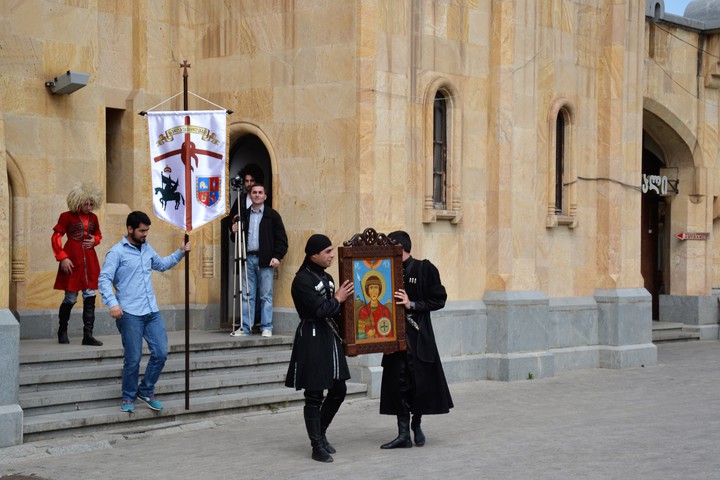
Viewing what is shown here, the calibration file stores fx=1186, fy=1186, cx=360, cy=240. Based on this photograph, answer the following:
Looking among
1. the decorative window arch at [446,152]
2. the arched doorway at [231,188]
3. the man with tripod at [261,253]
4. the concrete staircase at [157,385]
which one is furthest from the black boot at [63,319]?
the decorative window arch at [446,152]

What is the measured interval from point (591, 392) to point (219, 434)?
19.5 ft

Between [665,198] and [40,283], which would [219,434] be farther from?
[665,198]

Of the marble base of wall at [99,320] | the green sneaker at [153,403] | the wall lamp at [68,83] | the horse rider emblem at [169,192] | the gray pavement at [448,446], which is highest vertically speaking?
the wall lamp at [68,83]

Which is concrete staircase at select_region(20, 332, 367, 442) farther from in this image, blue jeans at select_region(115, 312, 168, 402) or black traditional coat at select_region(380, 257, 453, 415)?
black traditional coat at select_region(380, 257, 453, 415)

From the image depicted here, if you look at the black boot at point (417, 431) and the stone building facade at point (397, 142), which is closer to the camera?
the black boot at point (417, 431)

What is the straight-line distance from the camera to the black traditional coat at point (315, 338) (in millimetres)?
10352

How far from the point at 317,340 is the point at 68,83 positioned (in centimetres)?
612

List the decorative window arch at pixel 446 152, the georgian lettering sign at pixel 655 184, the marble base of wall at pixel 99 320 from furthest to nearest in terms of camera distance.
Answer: the georgian lettering sign at pixel 655 184 < the decorative window arch at pixel 446 152 < the marble base of wall at pixel 99 320

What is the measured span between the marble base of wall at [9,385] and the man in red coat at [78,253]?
2719 mm

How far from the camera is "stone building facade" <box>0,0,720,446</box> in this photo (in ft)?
49.6

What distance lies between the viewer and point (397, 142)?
15539 mm

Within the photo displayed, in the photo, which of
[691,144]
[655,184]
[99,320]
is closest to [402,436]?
[99,320]

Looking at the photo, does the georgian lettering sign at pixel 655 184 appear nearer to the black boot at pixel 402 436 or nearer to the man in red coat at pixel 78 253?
the man in red coat at pixel 78 253

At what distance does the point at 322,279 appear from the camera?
10562mm
